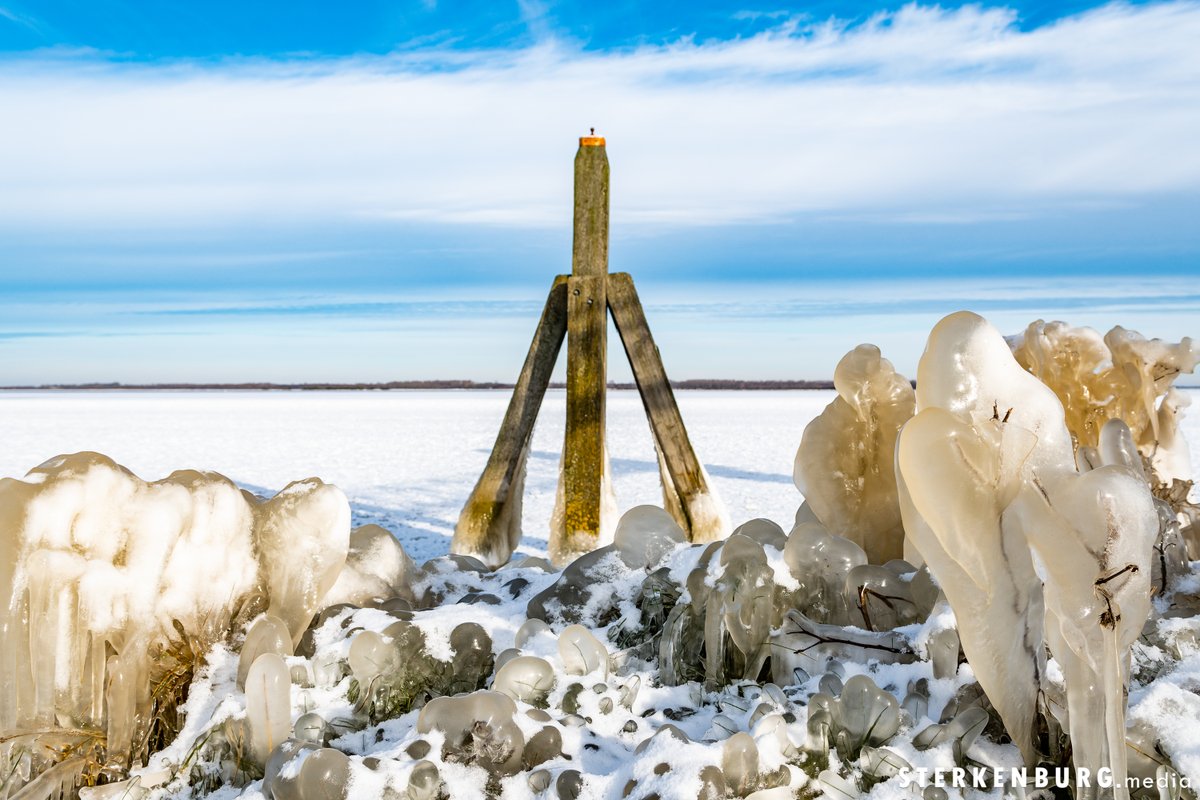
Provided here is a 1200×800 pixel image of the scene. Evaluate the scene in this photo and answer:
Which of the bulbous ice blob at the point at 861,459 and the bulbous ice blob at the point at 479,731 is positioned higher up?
the bulbous ice blob at the point at 861,459

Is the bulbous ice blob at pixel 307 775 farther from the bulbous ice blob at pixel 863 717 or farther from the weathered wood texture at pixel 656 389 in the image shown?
the weathered wood texture at pixel 656 389

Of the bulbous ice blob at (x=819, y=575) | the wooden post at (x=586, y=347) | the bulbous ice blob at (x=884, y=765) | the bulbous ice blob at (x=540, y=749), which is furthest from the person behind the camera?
the wooden post at (x=586, y=347)

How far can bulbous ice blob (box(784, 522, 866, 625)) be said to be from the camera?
2.21 m

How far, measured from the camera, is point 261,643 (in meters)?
2.15

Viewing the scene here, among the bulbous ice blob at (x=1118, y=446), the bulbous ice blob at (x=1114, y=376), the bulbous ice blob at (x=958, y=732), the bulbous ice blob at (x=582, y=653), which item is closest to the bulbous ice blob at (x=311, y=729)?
the bulbous ice blob at (x=582, y=653)

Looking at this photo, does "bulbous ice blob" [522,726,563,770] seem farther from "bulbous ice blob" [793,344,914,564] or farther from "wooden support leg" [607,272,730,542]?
"wooden support leg" [607,272,730,542]

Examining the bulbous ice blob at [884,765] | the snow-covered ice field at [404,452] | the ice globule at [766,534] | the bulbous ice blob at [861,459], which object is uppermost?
the bulbous ice blob at [861,459]

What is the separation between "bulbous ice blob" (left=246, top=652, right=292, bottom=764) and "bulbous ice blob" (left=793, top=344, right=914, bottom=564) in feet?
4.89

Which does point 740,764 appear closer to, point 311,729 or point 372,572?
point 311,729

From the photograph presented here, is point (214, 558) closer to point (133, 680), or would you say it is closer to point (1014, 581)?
point (133, 680)

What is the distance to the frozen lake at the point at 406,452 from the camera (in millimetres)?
7180

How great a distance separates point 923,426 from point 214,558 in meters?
1.74

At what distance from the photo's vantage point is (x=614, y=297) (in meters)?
4.88

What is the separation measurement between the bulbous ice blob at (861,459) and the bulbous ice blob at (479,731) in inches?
48.3
